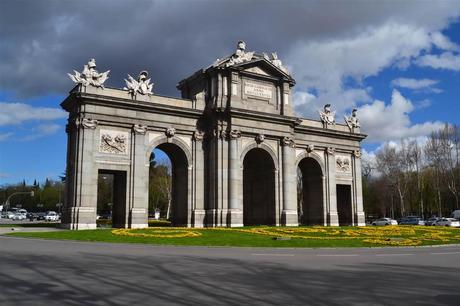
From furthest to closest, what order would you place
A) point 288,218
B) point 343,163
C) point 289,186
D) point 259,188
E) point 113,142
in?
point 343,163 → point 259,188 → point 289,186 → point 288,218 → point 113,142

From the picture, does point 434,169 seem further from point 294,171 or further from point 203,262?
point 203,262

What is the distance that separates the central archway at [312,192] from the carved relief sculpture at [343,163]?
11.2 feet

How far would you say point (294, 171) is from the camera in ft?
166

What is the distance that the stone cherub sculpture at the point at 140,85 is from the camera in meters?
43.8

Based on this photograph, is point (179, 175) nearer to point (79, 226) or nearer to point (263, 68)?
point (79, 226)

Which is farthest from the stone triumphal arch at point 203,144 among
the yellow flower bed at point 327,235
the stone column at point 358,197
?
the yellow flower bed at point 327,235

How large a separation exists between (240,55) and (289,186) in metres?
14.8

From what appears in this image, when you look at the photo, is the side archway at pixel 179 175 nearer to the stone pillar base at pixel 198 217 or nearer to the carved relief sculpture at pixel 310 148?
the stone pillar base at pixel 198 217

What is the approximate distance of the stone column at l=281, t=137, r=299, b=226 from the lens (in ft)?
158

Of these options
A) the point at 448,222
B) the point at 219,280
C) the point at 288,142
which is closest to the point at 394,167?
the point at 448,222

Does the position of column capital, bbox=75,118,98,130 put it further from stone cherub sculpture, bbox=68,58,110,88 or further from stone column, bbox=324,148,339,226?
stone column, bbox=324,148,339,226

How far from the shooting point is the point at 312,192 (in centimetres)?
5734

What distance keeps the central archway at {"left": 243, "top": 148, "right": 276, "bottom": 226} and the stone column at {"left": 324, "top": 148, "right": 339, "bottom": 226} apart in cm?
891

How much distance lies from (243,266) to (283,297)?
557 centimetres
